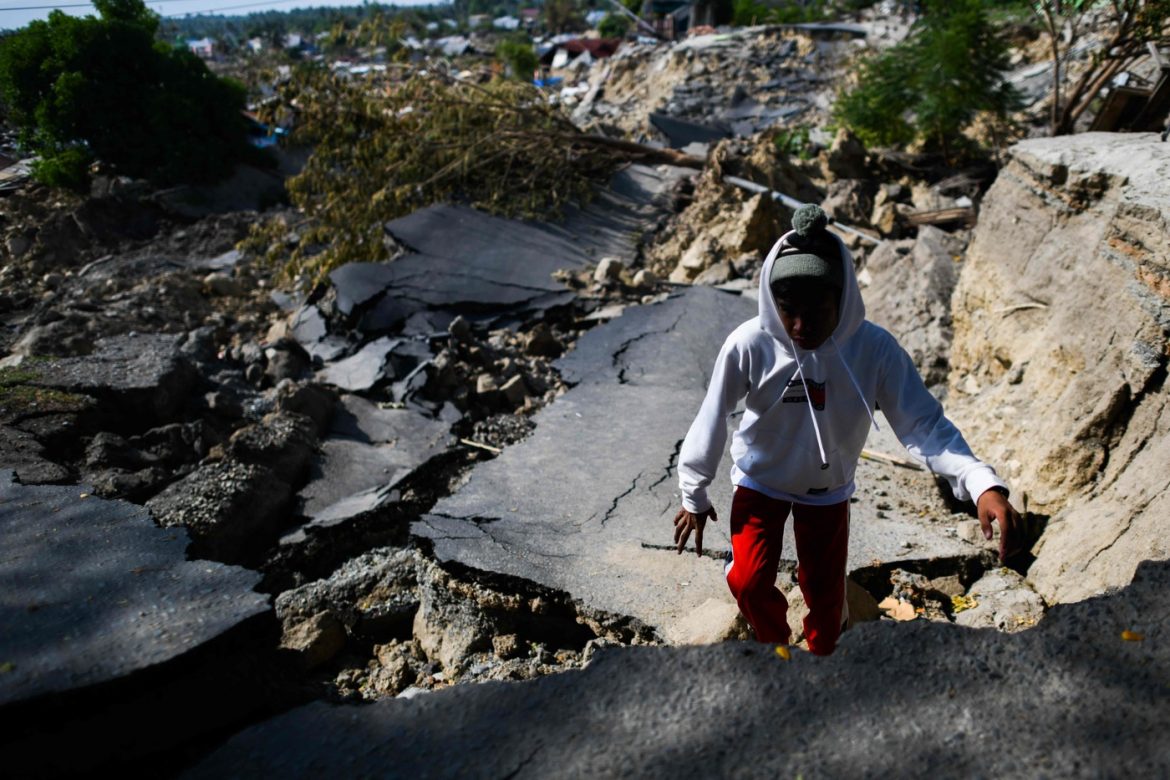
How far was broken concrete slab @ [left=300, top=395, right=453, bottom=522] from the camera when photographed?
3941mm

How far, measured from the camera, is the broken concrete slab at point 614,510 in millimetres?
3018

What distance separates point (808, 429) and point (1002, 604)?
1.23 m

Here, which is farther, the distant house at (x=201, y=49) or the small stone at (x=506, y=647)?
the distant house at (x=201, y=49)

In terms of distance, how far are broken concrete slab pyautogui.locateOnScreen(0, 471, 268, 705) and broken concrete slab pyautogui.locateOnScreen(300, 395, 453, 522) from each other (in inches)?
50.7

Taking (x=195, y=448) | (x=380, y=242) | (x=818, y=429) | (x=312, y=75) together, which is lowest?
(x=195, y=448)

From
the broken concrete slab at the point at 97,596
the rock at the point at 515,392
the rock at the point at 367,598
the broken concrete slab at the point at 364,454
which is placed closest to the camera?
the broken concrete slab at the point at 97,596

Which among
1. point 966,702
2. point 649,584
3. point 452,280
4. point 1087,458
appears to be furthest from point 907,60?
point 966,702

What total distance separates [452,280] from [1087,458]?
4.91 meters

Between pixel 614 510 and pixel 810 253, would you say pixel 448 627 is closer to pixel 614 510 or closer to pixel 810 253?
pixel 614 510

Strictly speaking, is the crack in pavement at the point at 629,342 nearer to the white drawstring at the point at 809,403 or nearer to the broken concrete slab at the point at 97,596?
the white drawstring at the point at 809,403

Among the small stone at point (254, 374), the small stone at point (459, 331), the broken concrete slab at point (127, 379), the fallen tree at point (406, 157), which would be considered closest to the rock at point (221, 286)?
the fallen tree at point (406, 157)

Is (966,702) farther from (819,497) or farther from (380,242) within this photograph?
(380,242)

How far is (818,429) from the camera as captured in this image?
223cm

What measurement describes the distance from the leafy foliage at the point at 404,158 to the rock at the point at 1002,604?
5.66 meters
